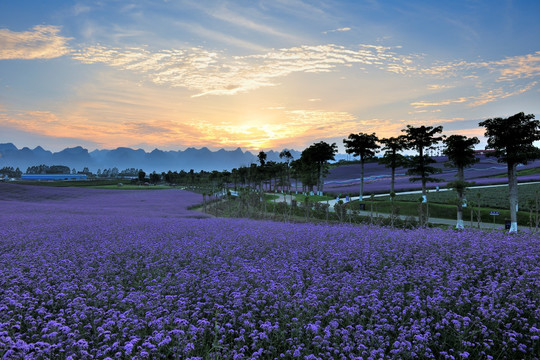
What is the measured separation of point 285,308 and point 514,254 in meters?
7.11

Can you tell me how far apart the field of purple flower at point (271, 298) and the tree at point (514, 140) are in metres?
17.9

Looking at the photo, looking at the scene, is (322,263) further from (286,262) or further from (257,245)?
(257,245)

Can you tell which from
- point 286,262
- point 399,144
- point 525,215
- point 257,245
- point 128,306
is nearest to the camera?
point 128,306

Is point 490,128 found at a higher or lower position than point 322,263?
higher

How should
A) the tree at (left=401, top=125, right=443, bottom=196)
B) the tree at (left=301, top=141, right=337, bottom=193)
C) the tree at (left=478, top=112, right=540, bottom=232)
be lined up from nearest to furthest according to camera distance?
1. the tree at (left=478, top=112, right=540, bottom=232)
2. the tree at (left=401, top=125, right=443, bottom=196)
3. the tree at (left=301, top=141, right=337, bottom=193)

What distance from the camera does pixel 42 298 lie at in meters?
6.75

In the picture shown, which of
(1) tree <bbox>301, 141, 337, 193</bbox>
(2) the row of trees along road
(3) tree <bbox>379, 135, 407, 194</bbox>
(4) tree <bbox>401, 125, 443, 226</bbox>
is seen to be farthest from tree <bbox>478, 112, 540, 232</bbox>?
(1) tree <bbox>301, 141, 337, 193</bbox>

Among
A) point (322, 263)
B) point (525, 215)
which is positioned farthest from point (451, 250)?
point (525, 215)

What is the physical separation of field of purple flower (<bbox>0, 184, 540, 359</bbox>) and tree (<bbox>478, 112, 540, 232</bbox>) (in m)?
17.9

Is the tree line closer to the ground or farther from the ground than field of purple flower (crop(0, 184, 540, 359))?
farther from the ground

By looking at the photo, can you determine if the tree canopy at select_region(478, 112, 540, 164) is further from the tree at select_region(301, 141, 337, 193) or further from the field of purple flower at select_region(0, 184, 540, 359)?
the tree at select_region(301, 141, 337, 193)

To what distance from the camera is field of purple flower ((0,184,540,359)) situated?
5.02 m

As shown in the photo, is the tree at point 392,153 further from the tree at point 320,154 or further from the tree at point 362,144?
the tree at point 320,154

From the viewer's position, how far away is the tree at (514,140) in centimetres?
2527
